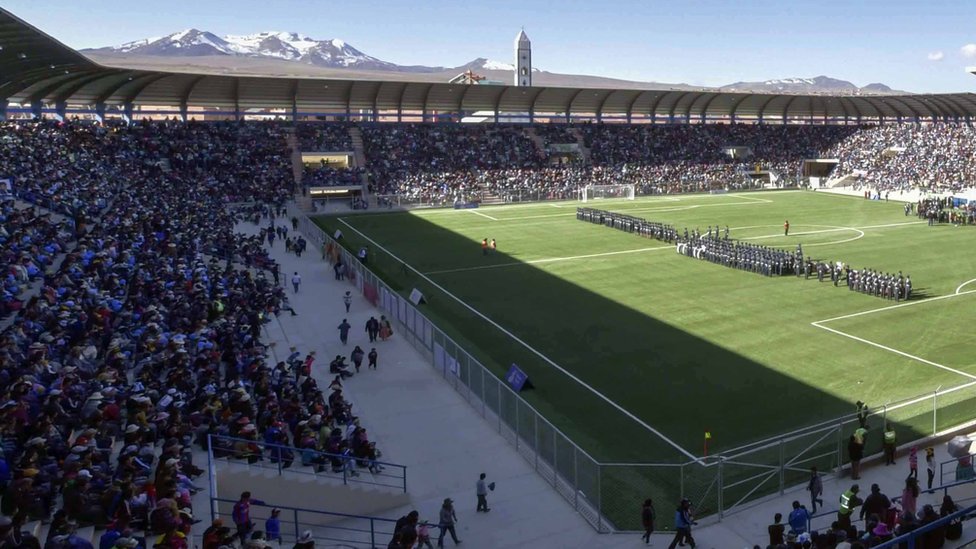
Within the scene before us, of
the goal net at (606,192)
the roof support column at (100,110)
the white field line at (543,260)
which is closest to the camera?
the white field line at (543,260)

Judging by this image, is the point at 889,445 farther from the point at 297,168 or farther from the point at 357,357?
the point at 297,168

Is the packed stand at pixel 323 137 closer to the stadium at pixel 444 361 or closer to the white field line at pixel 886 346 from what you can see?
the stadium at pixel 444 361

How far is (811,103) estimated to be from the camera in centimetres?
A: 8906

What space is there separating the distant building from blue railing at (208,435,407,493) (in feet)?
410

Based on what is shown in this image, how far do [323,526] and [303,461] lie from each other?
126 centimetres

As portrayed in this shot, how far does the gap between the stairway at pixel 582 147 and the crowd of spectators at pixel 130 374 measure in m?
46.7

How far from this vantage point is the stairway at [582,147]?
77.4 metres

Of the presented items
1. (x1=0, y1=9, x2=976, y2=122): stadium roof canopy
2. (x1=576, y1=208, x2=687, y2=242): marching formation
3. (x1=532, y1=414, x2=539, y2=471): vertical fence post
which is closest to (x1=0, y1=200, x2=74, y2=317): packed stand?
(x1=0, y1=9, x2=976, y2=122): stadium roof canopy

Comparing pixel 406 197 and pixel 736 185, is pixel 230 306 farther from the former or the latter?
pixel 736 185

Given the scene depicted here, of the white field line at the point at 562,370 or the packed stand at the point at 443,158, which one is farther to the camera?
the packed stand at the point at 443,158

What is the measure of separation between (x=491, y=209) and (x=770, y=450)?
47.8m

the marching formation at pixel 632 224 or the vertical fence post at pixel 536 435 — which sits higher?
the marching formation at pixel 632 224

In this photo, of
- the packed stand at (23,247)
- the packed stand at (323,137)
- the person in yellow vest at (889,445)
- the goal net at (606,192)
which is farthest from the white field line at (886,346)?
the packed stand at (323,137)

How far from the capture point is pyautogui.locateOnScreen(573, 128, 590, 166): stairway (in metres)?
77.4
